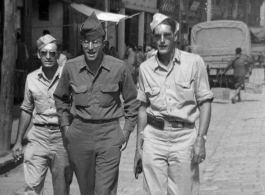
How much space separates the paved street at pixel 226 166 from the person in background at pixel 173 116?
2526 millimetres

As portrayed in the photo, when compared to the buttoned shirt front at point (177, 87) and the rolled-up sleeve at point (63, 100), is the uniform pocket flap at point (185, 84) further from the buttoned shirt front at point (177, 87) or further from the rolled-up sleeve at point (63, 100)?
the rolled-up sleeve at point (63, 100)

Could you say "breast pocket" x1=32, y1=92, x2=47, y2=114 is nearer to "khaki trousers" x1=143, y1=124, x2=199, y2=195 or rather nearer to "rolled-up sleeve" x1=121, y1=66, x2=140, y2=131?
"rolled-up sleeve" x1=121, y1=66, x2=140, y2=131

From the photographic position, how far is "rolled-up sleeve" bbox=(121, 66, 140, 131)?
4.98 m

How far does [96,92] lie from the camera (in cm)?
479

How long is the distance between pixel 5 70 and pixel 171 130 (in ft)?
17.0

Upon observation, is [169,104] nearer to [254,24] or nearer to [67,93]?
[67,93]

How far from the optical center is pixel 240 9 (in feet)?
201

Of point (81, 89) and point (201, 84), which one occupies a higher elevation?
point (201, 84)

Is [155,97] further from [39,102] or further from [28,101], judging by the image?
[28,101]

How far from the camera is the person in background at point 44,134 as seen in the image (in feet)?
17.5

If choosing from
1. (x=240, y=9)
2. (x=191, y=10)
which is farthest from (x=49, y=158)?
(x=240, y=9)

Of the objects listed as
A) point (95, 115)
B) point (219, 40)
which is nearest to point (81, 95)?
point (95, 115)

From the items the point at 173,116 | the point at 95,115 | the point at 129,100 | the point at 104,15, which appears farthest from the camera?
the point at 104,15

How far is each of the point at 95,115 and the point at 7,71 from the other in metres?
4.65
